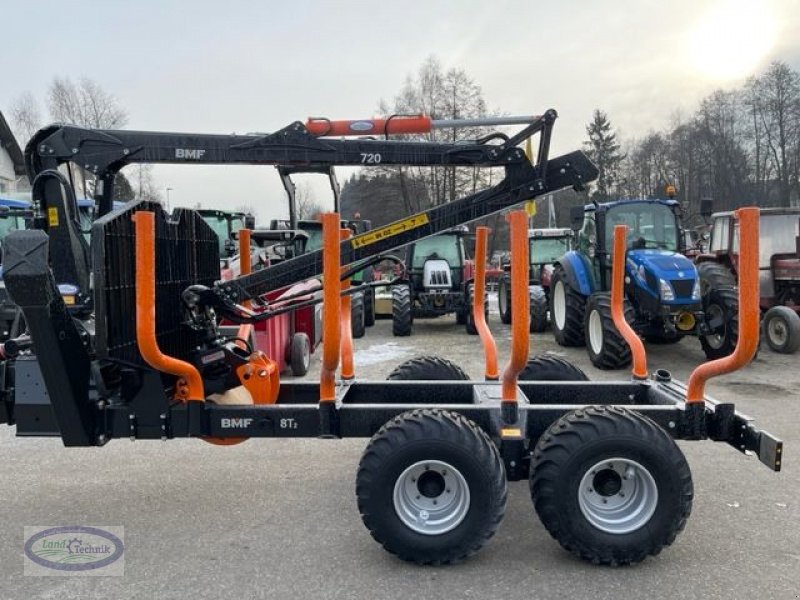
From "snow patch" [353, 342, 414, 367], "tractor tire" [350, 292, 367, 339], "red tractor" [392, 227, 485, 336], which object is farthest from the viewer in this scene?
"red tractor" [392, 227, 485, 336]

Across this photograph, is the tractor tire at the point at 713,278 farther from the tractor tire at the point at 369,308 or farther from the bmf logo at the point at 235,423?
the bmf logo at the point at 235,423

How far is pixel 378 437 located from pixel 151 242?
1.55 m

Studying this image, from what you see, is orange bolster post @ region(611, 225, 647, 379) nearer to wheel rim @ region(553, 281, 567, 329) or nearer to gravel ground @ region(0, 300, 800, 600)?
gravel ground @ region(0, 300, 800, 600)

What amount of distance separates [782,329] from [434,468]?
323 inches

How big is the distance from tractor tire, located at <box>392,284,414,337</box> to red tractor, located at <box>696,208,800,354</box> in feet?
16.7

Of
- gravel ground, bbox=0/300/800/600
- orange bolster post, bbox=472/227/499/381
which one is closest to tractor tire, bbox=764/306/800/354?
gravel ground, bbox=0/300/800/600

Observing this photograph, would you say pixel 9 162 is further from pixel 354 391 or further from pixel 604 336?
pixel 354 391

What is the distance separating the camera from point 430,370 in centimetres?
500

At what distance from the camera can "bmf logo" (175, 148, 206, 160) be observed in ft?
13.2

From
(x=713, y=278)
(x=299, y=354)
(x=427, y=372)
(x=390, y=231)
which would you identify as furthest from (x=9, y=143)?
(x=390, y=231)

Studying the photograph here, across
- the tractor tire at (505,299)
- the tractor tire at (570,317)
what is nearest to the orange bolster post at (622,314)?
the tractor tire at (570,317)

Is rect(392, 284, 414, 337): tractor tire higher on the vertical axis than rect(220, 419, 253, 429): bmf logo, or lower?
higher

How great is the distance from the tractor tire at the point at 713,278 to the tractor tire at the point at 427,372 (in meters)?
5.98

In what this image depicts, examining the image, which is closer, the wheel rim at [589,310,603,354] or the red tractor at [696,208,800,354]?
the wheel rim at [589,310,603,354]
